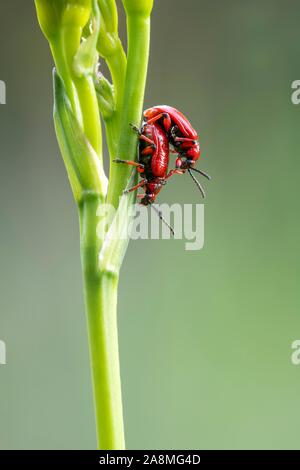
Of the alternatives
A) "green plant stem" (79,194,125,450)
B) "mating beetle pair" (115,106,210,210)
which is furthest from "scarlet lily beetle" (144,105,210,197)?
"green plant stem" (79,194,125,450)

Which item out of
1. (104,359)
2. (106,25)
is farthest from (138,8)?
(104,359)

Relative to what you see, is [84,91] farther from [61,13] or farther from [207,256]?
[207,256]

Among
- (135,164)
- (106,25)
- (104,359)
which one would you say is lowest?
(104,359)

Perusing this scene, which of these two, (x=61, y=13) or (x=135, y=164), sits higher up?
(x=61, y=13)

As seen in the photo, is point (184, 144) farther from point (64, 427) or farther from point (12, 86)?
point (12, 86)

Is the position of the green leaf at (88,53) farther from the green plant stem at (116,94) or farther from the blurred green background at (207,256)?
the blurred green background at (207,256)

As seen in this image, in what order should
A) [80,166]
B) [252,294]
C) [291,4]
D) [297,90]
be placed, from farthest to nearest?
[291,4]
[297,90]
[252,294]
[80,166]

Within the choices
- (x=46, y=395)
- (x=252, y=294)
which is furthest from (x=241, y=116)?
(x=46, y=395)
